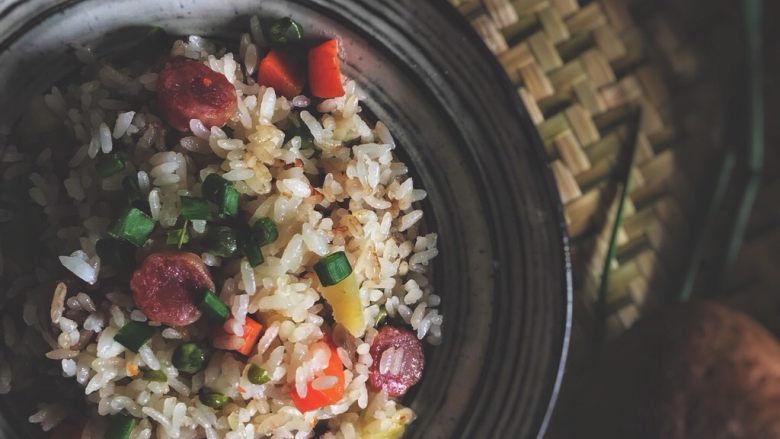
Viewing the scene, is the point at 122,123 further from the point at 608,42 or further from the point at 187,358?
the point at 608,42

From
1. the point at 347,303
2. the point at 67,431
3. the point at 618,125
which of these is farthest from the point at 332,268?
the point at 618,125

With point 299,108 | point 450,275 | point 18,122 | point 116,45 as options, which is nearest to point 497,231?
point 450,275

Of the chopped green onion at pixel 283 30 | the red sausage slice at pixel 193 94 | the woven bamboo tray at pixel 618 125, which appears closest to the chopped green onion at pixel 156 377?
the red sausage slice at pixel 193 94

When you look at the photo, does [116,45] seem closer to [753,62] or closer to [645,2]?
[645,2]

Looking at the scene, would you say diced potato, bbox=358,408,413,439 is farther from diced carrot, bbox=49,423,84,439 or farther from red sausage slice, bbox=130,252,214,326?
diced carrot, bbox=49,423,84,439

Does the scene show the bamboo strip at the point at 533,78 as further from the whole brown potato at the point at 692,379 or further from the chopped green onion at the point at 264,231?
the chopped green onion at the point at 264,231

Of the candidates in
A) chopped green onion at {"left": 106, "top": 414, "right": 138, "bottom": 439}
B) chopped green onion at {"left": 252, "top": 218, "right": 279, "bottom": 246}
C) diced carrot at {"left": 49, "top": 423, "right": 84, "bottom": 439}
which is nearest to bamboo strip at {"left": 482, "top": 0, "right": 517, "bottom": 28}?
chopped green onion at {"left": 252, "top": 218, "right": 279, "bottom": 246}
